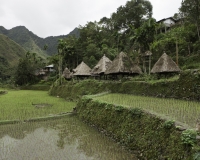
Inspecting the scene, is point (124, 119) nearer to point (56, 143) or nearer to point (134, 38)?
point (56, 143)

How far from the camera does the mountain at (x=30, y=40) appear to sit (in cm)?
8809

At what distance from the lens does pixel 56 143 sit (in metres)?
8.00

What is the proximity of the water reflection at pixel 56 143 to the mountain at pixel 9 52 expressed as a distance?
212 feet

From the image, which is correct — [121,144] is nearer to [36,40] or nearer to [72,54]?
[72,54]

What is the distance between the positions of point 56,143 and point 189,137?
18.0ft

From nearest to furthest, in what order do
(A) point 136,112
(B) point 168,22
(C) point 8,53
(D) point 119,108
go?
(A) point 136,112, (D) point 119,108, (B) point 168,22, (C) point 8,53

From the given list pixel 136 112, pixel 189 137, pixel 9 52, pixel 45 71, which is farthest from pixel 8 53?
pixel 189 137

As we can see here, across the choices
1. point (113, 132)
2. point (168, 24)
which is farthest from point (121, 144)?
point (168, 24)

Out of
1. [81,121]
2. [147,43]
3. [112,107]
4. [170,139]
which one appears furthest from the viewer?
[147,43]

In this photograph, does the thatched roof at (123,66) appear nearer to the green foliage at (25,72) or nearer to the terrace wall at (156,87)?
the terrace wall at (156,87)

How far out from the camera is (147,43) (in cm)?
2147

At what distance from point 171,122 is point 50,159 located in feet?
13.8

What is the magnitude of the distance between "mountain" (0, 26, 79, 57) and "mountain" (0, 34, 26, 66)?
26.7 ft

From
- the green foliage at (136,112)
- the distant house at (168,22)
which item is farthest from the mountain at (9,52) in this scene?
the green foliage at (136,112)
